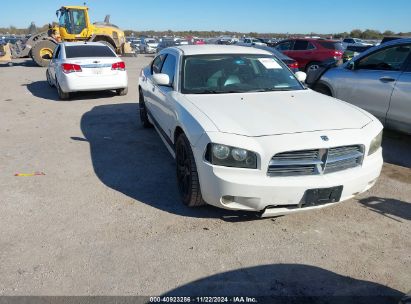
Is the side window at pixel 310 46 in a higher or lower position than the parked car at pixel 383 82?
lower

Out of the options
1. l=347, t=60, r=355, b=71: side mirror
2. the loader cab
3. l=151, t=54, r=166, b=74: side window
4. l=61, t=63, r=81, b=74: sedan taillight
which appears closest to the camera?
l=151, t=54, r=166, b=74: side window

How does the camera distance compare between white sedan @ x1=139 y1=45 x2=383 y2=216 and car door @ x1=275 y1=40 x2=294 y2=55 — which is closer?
white sedan @ x1=139 y1=45 x2=383 y2=216

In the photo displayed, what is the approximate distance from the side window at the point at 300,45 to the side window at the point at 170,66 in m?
12.3

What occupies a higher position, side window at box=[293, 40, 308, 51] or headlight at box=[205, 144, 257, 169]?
headlight at box=[205, 144, 257, 169]

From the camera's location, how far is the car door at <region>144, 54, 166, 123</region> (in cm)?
543

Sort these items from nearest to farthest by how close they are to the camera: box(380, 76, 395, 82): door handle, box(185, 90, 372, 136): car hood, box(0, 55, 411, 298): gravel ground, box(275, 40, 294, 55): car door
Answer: box(0, 55, 411, 298): gravel ground → box(185, 90, 372, 136): car hood → box(380, 76, 395, 82): door handle → box(275, 40, 294, 55): car door

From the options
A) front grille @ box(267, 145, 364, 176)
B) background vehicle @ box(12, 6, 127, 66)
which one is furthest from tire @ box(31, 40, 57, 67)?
front grille @ box(267, 145, 364, 176)

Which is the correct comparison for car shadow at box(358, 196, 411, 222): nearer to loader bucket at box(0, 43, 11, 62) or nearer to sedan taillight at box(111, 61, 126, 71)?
sedan taillight at box(111, 61, 126, 71)

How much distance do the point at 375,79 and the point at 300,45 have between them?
11.4 meters

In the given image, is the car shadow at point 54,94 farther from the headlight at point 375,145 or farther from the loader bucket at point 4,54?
the headlight at point 375,145

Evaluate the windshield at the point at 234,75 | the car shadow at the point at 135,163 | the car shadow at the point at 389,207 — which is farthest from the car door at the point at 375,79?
the car shadow at the point at 135,163

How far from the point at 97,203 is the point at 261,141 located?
6.45 ft

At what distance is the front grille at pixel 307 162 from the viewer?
321 cm

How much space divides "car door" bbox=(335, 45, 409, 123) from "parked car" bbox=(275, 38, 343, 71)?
9662mm
